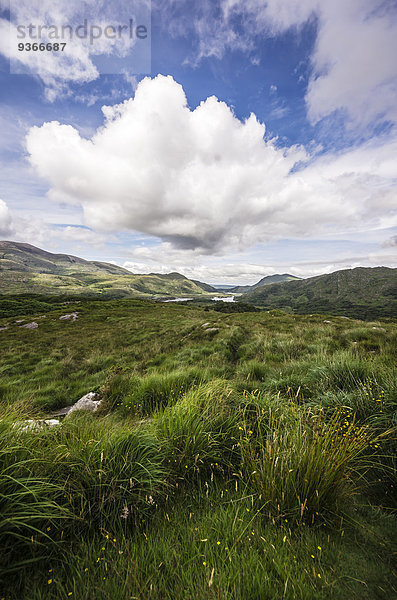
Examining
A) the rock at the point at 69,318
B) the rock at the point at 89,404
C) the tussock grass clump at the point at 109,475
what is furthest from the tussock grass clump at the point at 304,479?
the rock at the point at 69,318

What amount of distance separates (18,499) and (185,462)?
189 centimetres

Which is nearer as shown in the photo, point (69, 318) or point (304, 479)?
point (304, 479)

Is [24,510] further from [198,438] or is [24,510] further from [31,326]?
[31,326]

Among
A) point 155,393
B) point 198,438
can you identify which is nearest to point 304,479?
point 198,438

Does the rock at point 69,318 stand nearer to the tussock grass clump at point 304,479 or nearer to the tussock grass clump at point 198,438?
the tussock grass clump at point 198,438

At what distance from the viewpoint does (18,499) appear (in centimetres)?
208

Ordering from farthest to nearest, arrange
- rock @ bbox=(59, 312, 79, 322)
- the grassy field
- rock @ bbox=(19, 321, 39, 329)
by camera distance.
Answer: rock @ bbox=(59, 312, 79, 322) → rock @ bbox=(19, 321, 39, 329) → the grassy field

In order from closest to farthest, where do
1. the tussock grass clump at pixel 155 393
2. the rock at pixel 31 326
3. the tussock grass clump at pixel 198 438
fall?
1. the tussock grass clump at pixel 198 438
2. the tussock grass clump at pixel 155 393
3. the rock at pixel 31 326

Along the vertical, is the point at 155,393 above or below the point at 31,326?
above

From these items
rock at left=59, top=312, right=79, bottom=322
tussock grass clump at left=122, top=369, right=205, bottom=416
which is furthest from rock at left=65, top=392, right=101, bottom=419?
rock at left=59, top=312, right=79, bottom=322

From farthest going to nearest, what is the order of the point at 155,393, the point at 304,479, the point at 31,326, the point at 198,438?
the point at 31,326 < the point at 155,393 < the point at 198,438 < the point at 304,479

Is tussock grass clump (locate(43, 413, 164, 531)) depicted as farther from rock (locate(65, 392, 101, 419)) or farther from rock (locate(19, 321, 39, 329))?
rock (locate(19, 321, 39, 329))

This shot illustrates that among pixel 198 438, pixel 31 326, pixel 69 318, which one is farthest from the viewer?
pixel 69 318

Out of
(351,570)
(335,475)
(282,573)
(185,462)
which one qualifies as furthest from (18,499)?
(335,475)
